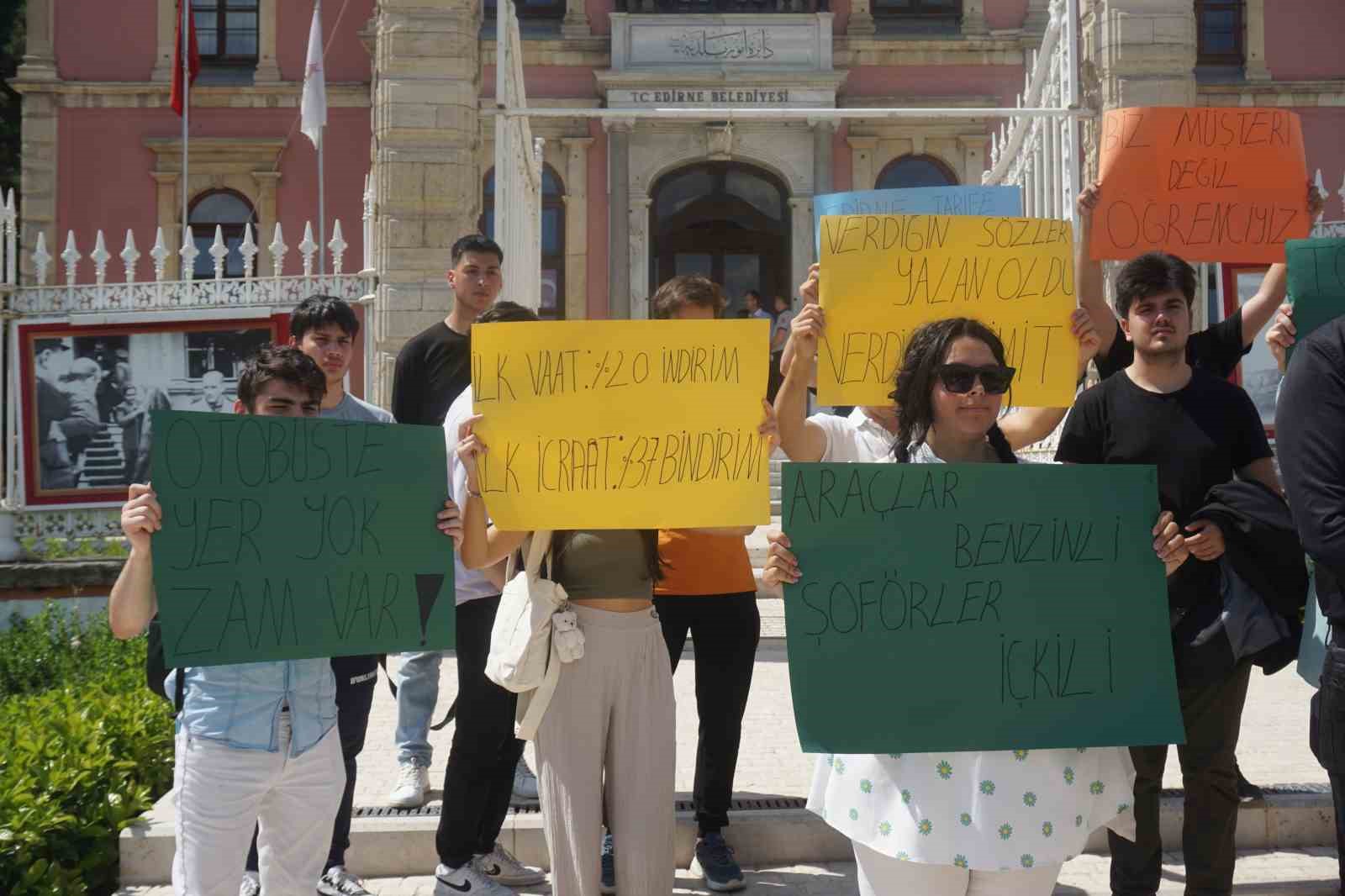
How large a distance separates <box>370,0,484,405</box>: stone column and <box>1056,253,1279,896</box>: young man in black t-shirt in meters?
6.33

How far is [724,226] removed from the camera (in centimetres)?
1958

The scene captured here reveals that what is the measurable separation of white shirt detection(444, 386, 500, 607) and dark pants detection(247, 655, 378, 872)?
14.8 inches

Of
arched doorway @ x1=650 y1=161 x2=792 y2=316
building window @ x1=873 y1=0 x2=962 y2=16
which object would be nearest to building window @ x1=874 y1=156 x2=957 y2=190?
arched doorway @ x1=650 y1=161 x2=792 y2=316

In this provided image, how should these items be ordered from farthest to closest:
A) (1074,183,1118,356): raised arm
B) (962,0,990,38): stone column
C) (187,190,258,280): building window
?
(187,190,258,280): building window
(962,0,990,38): stone column
(1074,183,1118,356): raised arm

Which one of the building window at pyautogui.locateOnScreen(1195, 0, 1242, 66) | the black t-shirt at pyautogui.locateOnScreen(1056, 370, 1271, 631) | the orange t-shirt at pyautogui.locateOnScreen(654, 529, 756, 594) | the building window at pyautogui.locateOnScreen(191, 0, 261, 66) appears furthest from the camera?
the building window at pyautogui.locateOnScreen(191, 0, 261, 66)

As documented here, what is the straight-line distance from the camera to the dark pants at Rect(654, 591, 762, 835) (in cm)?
444

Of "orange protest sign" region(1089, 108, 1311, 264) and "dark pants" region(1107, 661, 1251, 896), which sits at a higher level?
"orange protest sign" region(1089, 108, 1311, 264)

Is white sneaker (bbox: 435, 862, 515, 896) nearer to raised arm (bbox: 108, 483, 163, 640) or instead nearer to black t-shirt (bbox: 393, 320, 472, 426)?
raised arm (bbox: 108, 483, 163, 640)

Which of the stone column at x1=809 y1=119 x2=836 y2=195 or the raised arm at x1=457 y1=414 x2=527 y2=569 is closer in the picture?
the raised arm at x1=457 y1=414 x2=527 y2=569

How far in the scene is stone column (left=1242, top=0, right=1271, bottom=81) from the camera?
19.9 metres

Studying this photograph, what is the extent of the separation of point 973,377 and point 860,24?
17996 mm

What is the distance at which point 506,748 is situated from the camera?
14.1 feet

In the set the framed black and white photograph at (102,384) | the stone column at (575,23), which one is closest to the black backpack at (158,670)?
the framed black and white photograph at (102,384)

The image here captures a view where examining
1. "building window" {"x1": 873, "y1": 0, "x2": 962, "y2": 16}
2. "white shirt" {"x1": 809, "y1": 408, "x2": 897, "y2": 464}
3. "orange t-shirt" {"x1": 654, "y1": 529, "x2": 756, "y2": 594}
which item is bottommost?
"orange t-shirt" {"x1": 654, "y1": 529, "x2": 756, "y2": 594}
